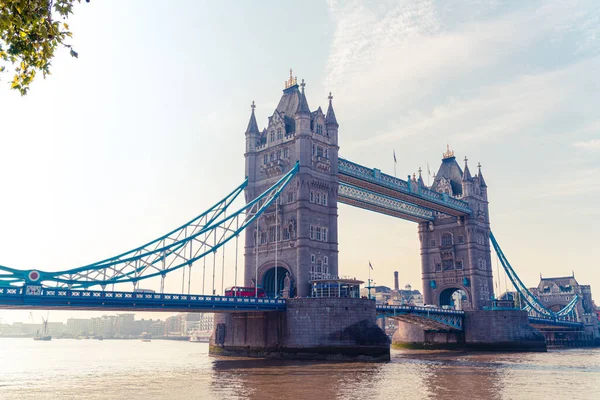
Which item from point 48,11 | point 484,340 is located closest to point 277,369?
point 48,11

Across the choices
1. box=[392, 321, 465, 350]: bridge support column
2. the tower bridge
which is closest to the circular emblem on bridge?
the tower bridge

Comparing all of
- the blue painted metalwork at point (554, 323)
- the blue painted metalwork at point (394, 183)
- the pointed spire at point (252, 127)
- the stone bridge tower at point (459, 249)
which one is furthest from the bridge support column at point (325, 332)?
the blue painted metalwork at point (554, 323)

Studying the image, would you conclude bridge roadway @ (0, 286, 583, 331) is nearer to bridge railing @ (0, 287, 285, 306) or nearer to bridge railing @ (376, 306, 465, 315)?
bridge railing @ (0, 287, 285, 306)

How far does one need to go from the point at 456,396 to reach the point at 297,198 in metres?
38.2

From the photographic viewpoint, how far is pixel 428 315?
75.3 meters

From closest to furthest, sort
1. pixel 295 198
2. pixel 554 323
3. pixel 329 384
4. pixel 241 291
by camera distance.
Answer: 1. pixel 329 384
2. pixel 241 291
3. pixel 295 198
4. pixel 554 323

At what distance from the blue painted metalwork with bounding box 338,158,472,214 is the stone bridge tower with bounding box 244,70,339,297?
380cm

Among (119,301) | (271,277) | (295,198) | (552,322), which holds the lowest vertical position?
(552,322)

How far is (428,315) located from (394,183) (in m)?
19.8

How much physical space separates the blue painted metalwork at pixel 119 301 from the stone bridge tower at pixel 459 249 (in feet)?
152

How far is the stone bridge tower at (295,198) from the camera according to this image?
64500 millimetres

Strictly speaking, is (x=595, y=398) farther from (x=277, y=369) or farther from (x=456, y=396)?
(x=277, y=369)

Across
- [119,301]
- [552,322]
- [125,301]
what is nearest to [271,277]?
[125,301]

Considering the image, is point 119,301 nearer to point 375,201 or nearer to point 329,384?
point 329,384
